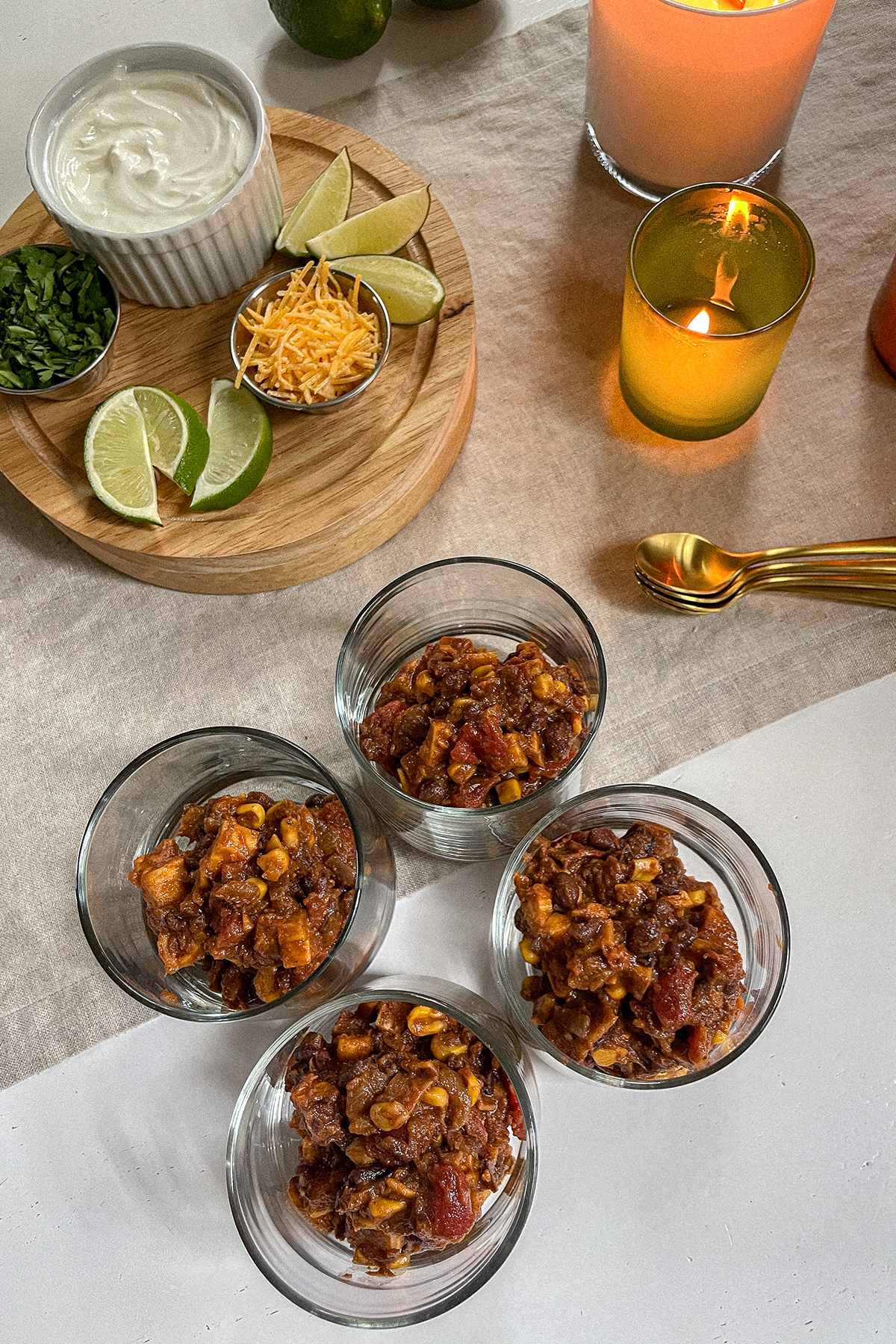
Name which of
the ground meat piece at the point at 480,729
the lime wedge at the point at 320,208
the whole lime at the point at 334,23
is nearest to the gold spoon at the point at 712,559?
the ground meat piece at the point at 480,729

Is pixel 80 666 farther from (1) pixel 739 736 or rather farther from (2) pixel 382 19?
(2) pixel 382 19

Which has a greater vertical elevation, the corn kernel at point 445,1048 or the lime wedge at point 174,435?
the lime wedge at point 174,435

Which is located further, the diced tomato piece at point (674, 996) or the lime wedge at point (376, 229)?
the lime wedge at point (376, 229)

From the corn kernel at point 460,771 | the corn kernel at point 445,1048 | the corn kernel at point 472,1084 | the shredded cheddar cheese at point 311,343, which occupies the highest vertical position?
the shredded cheddar cheese at point 311,343

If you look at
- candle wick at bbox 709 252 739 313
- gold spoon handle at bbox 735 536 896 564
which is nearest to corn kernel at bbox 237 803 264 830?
gold spoon handle at bbox 735 536 896 564

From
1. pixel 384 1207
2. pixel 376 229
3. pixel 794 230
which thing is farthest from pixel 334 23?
pixel 384 1207

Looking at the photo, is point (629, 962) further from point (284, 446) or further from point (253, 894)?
point (284, 446)

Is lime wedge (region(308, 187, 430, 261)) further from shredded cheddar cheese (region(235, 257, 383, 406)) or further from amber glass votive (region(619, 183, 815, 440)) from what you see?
amber glass votive (region(619, 183, 815, 440))

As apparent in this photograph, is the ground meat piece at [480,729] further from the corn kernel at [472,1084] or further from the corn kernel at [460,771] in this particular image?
the corn kernel at [472,1084]
